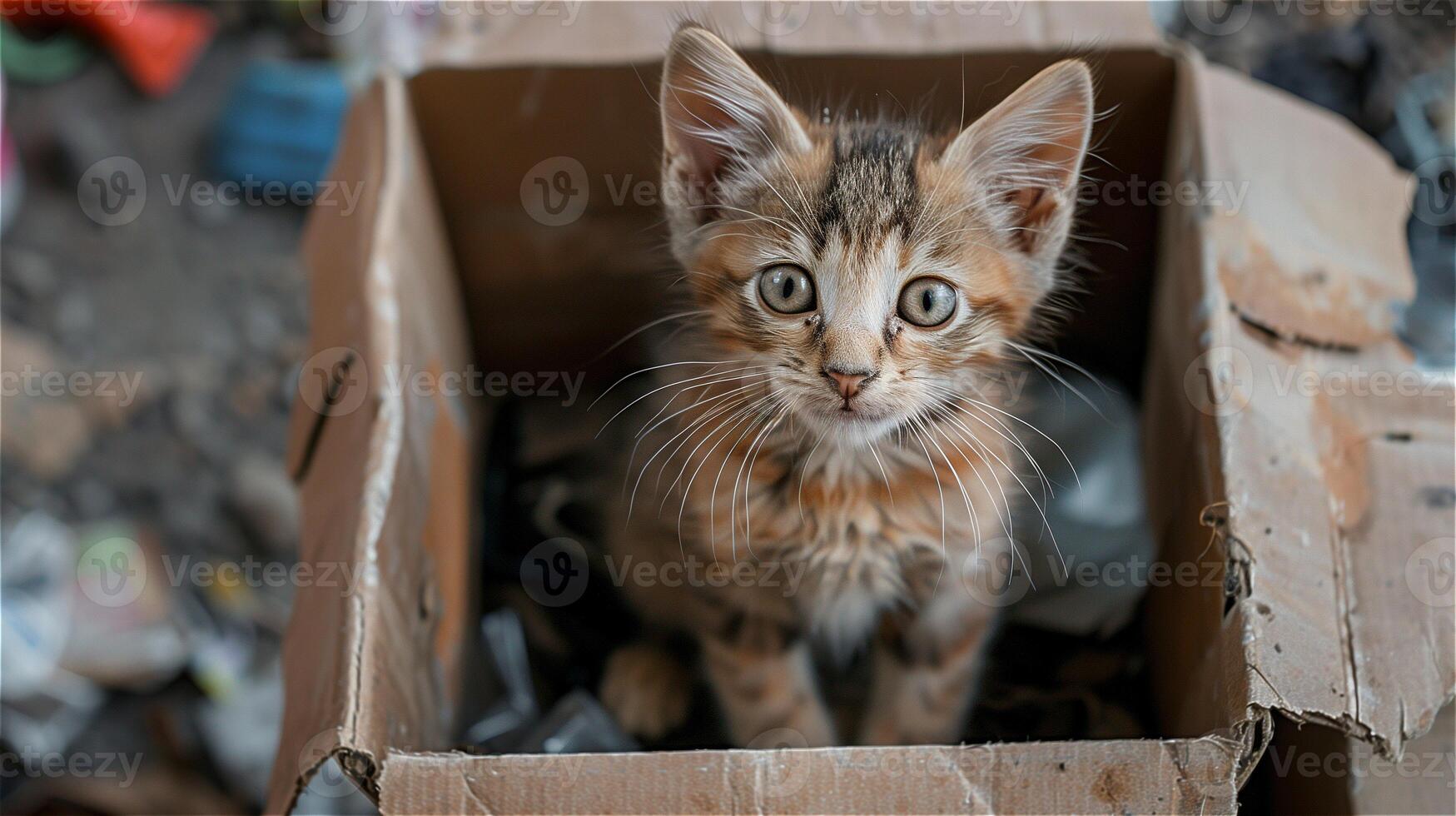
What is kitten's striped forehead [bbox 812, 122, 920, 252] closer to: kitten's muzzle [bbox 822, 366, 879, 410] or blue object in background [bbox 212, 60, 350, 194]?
kitten's muzzle [bbox 822, 366, 879, 410]

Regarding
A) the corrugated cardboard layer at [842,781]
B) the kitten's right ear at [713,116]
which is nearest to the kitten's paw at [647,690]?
the corrugated cardboard layer at [842,781]

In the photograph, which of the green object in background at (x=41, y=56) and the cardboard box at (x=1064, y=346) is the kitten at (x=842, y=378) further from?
the green object in background at (x=41, y=56)

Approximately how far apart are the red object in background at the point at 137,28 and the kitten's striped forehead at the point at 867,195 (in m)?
2.13

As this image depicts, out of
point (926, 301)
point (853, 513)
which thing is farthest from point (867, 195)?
point (853, 513)

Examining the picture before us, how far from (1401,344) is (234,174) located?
7.57ft

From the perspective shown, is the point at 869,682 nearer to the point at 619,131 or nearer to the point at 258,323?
the point at 619,131

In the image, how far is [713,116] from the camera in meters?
1.07

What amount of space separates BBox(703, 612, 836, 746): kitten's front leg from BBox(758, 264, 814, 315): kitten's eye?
0.40 m

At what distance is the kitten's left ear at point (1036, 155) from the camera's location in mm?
967

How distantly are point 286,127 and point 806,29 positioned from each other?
1490mm

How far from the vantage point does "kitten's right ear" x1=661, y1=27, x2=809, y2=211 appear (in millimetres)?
1005

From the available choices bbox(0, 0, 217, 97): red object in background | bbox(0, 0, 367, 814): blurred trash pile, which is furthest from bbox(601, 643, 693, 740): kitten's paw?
bbox(0, 0, 217, 97): red object in background

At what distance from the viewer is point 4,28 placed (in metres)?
2.55

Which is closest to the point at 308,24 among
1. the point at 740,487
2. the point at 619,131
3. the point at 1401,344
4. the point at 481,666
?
the point at 619,131
